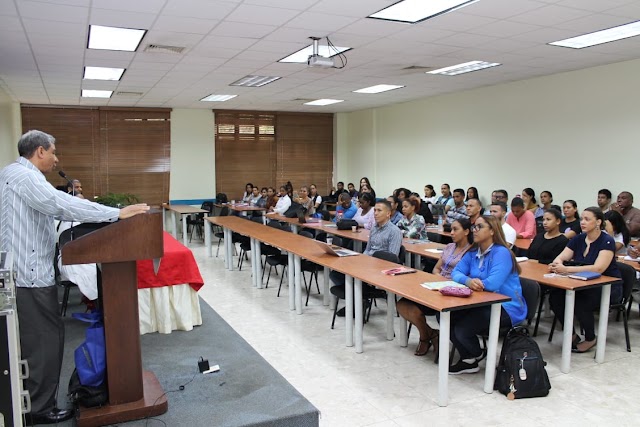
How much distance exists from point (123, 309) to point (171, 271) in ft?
6.22

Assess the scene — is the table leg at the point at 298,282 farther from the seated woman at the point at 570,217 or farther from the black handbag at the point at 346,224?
the seated woman at the point at 570,217

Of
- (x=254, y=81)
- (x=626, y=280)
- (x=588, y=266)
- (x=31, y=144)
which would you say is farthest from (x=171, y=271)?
(x=254, y=81)

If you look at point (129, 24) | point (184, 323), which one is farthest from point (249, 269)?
point (129, 24)

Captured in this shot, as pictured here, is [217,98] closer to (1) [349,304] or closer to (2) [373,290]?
(2) [373,290]

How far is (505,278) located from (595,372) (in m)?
1.11

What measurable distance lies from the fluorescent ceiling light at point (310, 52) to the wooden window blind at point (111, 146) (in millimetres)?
6514

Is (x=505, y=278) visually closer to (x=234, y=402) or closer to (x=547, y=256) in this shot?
(x=547, y=256)

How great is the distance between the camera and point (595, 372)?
3.95m

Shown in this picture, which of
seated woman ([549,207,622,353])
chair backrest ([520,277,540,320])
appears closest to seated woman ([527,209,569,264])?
seated woman ([549,207,622,353])

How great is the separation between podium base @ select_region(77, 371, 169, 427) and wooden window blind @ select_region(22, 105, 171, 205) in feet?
32.9

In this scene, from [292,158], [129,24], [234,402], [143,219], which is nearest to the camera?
[143,219]

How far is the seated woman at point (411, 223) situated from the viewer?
6.43m

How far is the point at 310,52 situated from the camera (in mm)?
6496

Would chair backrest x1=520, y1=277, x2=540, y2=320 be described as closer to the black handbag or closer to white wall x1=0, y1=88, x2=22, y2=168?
the black handbag
